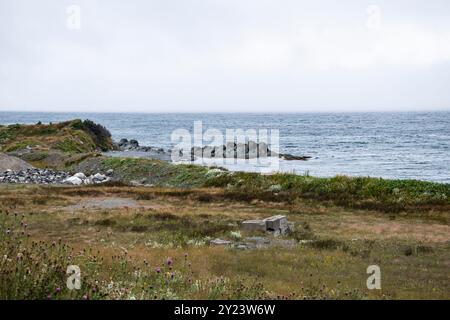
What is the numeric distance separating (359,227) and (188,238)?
892 centimetres

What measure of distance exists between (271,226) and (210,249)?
16.3ft

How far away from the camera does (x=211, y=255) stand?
16219mm

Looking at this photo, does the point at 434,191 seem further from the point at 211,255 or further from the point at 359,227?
the point at 211,255

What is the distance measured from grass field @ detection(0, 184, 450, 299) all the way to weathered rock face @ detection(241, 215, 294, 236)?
2.04ft

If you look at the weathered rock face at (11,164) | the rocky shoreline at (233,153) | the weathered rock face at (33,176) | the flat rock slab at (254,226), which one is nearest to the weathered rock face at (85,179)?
the weathered rock face at (33,176)

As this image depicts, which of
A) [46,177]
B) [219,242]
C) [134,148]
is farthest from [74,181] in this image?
[134,148]

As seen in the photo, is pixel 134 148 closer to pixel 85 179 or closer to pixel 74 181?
pixel 85 179

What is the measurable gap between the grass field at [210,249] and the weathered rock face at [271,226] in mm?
622

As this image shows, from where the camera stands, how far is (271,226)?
2147 centimetres

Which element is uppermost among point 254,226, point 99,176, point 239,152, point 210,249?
point 210,249

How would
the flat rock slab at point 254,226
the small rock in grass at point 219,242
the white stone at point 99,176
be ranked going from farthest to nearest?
the white stone at point 99,176, the flat rock slab at point 254,226, the small rock in grass at point 219,242

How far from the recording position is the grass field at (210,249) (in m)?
10.5

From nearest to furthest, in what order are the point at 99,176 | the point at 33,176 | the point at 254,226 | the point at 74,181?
the point at 254,226 < the point at 74,181 < the point at 33,176 < the point at 99,176

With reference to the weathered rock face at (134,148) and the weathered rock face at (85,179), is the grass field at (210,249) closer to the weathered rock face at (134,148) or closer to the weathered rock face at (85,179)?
the weathered rock face at (85,179)
